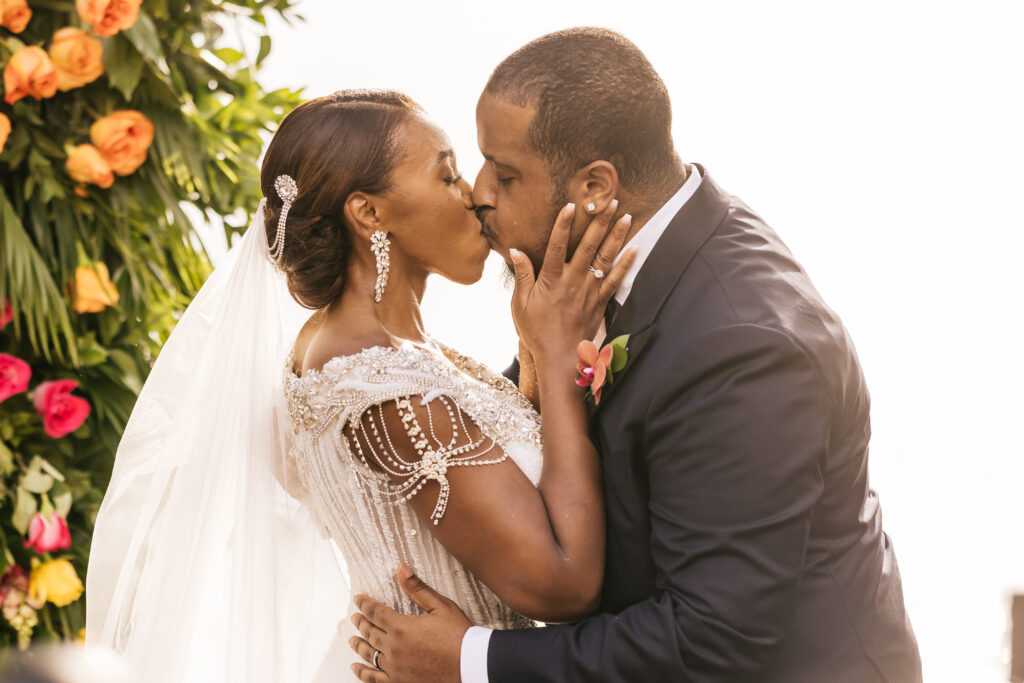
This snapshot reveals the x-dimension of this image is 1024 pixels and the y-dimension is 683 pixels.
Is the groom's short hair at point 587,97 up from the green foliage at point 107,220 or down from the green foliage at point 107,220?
up

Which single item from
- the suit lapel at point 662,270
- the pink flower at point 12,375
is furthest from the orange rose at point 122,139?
the suit lapel at point 662,270

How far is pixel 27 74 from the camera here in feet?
7.94

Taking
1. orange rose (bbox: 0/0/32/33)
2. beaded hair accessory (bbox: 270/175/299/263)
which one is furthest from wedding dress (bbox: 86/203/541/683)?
orange rose (bbox: 0/0/32/33)

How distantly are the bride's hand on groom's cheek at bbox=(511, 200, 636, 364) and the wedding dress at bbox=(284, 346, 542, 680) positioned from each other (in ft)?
0.68

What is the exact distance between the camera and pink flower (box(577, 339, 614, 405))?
66.5 inches

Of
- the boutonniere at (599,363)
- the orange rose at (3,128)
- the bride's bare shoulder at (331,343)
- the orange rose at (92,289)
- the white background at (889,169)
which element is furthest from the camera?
the white background at (889,169)

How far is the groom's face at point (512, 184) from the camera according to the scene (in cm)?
174

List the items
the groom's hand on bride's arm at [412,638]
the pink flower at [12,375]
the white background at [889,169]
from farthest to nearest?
the white background at [889,169] < the pink flower at [12,375] < the groom's hand on bride's arm at [412,638]

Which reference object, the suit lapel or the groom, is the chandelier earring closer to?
the groom

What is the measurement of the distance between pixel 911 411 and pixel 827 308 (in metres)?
2.48

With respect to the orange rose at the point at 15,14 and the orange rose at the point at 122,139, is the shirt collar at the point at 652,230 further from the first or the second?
the orange rose at the point at 15,14

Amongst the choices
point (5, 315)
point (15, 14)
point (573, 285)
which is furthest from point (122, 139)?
point (573, 285)

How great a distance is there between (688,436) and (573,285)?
0.38 m

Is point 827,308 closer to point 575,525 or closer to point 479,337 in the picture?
point 575,525
